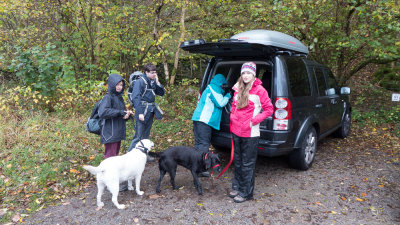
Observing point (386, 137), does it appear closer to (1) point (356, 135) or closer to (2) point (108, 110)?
(1) point (356, 135)

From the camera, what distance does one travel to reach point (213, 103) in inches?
164

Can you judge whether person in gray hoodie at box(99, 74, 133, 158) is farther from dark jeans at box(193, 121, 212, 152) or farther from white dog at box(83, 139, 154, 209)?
dark jeans at box(193, 121, 212, 152)

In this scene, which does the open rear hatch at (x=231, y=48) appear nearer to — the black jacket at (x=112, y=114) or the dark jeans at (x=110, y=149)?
the black jacket at (x=112, y=114)

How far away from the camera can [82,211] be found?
133 inches

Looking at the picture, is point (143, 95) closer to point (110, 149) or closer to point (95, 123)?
point (95, 123)

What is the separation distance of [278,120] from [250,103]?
704 millimetres

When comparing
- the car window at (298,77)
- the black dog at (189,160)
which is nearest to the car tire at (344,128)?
the car window at (298,77)

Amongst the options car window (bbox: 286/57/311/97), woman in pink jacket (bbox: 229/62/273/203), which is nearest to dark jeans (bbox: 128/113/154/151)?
woman in pink jacket (bbox: 229/62/273/203)

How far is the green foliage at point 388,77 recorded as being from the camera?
9127mm

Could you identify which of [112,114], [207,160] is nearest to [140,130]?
[112,114]


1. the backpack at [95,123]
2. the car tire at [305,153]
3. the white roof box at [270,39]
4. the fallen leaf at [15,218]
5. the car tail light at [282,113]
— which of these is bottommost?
the fallen leaf at [15,218]

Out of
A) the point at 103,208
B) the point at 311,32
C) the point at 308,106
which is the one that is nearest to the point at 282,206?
the point at 308,106

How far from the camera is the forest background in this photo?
481 cm

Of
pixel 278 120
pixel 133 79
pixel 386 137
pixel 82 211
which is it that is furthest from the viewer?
pixel 386 137
